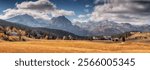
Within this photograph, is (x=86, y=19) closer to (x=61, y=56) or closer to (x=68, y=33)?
(x=68, y=33)

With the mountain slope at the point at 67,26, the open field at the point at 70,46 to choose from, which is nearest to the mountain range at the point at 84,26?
the mountain slope at the point at 67,26

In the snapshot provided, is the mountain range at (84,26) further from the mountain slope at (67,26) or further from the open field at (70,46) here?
the open field at (70,46)

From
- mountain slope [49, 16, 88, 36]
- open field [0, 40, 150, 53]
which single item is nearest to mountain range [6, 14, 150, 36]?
mountain slope [49, 16, 88, 36]

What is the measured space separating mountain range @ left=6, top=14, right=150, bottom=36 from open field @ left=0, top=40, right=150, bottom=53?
41.9 inches

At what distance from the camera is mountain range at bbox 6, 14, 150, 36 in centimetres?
3945

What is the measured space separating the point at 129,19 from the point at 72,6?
5002 millimetres

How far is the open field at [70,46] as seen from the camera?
124 feet

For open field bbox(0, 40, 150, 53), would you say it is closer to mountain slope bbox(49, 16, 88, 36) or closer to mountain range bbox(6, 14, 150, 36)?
mountain slope bbox(49, 16, 88, 36)

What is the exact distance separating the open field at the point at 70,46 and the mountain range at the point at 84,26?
1.06 meters

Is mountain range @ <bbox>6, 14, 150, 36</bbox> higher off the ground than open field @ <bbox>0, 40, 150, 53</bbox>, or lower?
higher

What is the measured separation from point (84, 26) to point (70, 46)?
7.48ft

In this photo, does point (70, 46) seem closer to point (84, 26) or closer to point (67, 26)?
point (67, 26)

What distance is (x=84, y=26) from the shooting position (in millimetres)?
40344

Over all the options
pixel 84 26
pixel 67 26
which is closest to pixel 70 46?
pixel 67 26
